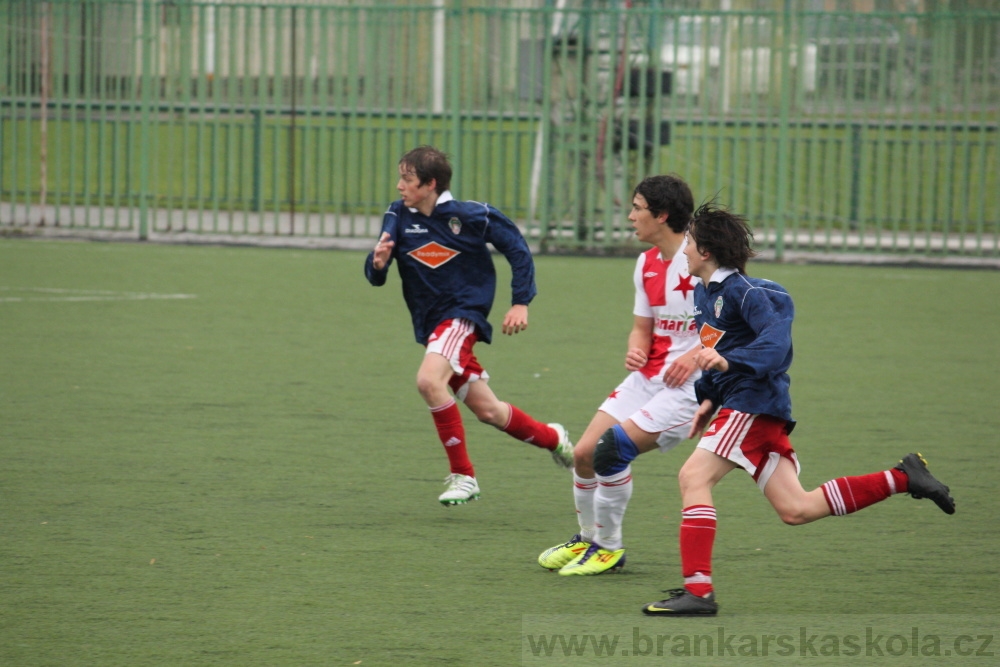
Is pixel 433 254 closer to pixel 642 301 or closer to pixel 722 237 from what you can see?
pixel 642 301

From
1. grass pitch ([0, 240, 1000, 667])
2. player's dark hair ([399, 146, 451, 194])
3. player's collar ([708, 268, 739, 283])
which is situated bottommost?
grass pitch ([0, 240, 1000, 667])

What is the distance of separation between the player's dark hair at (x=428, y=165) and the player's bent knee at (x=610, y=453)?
176 centimetres

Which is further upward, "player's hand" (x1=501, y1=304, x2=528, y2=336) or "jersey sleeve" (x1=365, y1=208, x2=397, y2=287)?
"jersey sleeve" (x1=365, y1=208, x2=397, y2=287)

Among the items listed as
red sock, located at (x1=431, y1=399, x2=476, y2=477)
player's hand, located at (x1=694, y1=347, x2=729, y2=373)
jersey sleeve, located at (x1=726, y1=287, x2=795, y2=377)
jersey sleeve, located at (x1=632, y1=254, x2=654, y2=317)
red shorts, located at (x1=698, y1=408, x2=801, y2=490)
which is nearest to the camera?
player's hand, located at (x1=694, y1=347, x2=729, y2=373)

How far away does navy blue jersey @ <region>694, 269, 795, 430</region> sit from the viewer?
4.22 m

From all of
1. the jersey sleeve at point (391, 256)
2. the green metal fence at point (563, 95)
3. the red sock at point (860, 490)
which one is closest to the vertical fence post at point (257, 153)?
the green metal fence at point (563, 95)

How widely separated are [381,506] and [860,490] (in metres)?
2.04

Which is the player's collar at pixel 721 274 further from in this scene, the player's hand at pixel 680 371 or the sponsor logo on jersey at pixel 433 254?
the sponsor logo on jersey at pixel 433 254

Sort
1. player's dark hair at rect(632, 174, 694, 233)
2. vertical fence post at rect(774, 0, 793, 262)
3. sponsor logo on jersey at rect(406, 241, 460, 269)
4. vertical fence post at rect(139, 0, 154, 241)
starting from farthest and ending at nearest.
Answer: vertical fence post at rect(139, 0, 154, 241) < vertical fence post at rect(774, 0, 793, 262) < sponsor logo on jersey at rect(406, 241, 460, 269) < player's dark hair at rect(632, 174, 694, 233)

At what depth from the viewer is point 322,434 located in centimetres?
700

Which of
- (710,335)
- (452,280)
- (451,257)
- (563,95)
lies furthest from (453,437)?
(563,95)

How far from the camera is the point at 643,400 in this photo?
5004 mm

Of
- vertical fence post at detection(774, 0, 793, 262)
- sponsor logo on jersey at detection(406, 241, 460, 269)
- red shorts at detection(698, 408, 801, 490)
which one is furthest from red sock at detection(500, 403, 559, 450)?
vertical fence post at detection(774, 0, 793, 262)

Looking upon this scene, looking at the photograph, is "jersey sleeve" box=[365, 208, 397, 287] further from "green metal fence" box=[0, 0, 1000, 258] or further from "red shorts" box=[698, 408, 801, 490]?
"green metal fence" box=[0, 0, 1000, 258]
